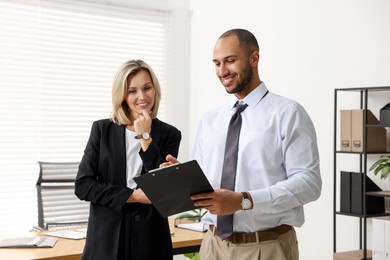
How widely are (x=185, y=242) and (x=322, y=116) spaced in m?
2.17

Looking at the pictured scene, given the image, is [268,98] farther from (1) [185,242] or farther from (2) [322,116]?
(2) [322,116]

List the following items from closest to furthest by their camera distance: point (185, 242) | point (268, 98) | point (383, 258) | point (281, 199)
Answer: point (281, 199) < point (268, 98) < point (185, 242) < point (383, 258)

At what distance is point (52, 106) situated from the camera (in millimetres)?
6047

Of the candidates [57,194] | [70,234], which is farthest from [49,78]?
[70,234]

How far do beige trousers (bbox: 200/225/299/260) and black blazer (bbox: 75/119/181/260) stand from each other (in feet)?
1.67

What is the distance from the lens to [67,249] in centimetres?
318

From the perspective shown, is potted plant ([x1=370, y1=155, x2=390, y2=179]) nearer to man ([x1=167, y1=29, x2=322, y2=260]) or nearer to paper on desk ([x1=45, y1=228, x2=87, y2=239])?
paper on desk ([x1=45, y1=228, x2=87, y2=239])

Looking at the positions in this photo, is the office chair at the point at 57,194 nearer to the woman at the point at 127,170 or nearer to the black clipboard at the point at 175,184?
the woman at the point at 127,170

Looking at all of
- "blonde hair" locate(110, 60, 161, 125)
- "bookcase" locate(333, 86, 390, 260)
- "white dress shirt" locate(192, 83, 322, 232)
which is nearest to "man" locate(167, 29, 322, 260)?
"white dress shirt" locate(192, 83, 322, 232)

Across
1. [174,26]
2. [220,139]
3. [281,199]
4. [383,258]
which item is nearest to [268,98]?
[220,139]

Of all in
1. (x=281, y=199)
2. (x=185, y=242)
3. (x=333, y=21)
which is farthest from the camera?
(x=333, y=21)

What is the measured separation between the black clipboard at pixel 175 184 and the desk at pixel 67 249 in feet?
3.25

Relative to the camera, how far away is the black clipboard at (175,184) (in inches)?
81.6

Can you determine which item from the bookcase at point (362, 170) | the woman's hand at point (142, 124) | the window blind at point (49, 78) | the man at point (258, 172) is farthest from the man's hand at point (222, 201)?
the window blind at point (49, 78)
